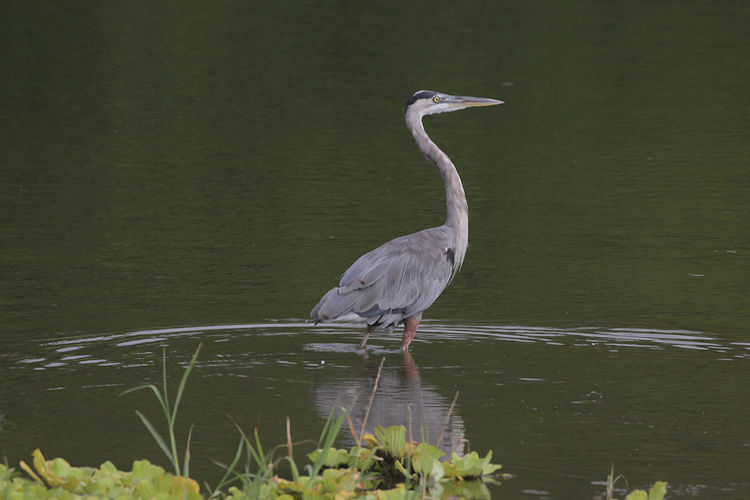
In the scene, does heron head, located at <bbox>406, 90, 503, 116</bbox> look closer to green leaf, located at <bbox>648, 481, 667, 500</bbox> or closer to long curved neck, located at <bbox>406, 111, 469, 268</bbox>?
long curved neck, located at <bbox>406, 111, 469, 268</bbox>

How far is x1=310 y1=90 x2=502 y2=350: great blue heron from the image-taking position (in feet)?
28.6

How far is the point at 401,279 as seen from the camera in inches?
352

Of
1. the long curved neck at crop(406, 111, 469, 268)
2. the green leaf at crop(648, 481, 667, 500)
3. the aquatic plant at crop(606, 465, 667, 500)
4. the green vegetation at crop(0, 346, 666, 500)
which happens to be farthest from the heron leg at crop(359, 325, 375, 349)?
the green leaf at crop(648, 481, 667, 500)

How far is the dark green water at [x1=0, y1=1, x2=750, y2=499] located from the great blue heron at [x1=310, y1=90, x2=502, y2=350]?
260 millimetres

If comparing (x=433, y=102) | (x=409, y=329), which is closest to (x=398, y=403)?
(x=409, y=329)

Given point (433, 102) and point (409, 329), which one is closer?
point (409, 329)

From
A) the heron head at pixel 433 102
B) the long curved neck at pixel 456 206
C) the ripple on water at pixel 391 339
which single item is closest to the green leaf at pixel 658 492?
the ripple on water at pixel 391 339

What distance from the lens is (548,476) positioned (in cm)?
623

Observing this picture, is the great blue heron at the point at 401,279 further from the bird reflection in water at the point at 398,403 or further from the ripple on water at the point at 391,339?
the bird reflection in water at the point at 398,403

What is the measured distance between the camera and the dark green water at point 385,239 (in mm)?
7219

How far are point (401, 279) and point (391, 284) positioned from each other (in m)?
0.08

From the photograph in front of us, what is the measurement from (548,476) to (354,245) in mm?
5647

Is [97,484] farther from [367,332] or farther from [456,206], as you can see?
[456,206]

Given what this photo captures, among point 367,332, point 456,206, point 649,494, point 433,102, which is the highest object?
point 433,102
